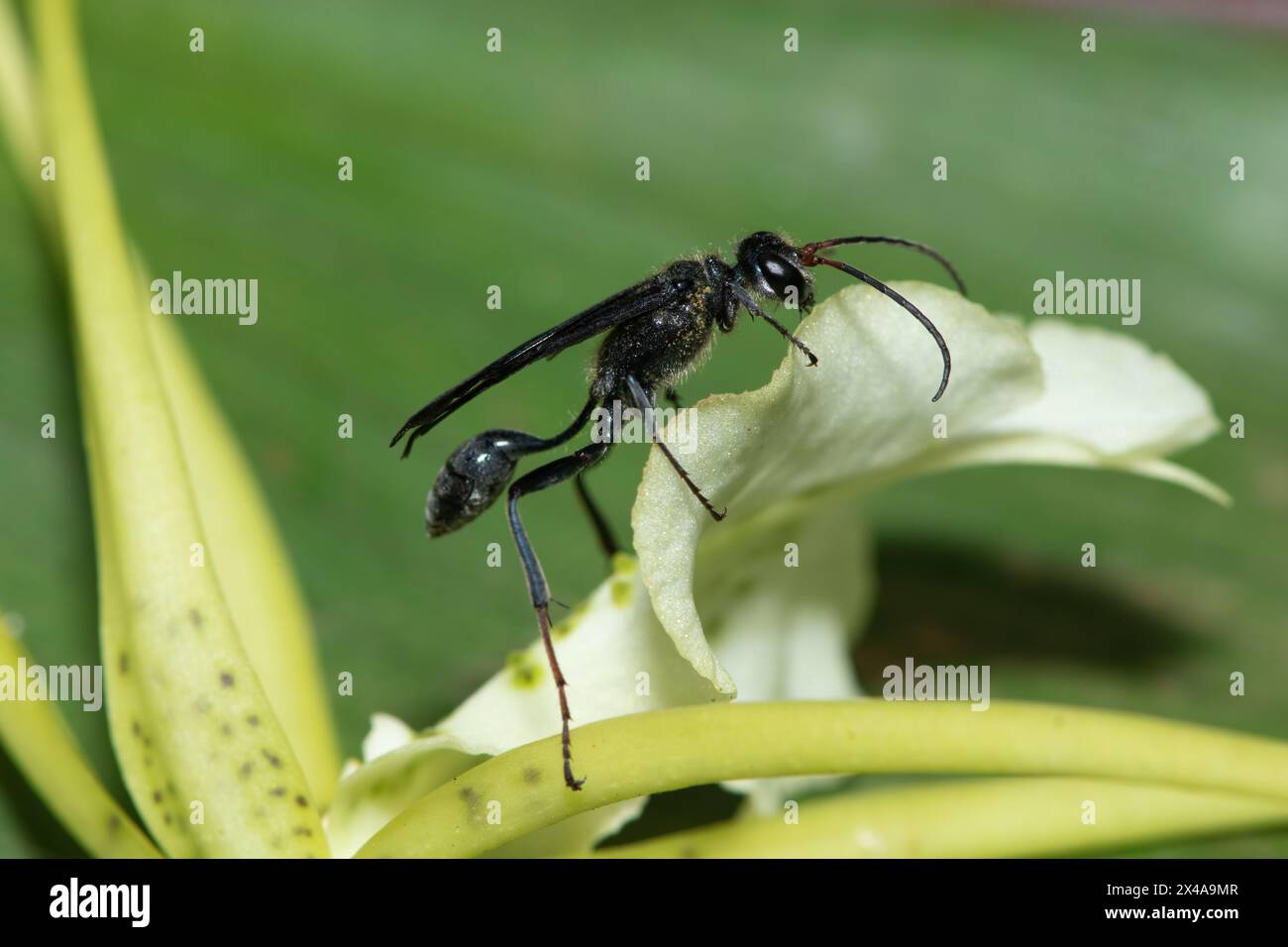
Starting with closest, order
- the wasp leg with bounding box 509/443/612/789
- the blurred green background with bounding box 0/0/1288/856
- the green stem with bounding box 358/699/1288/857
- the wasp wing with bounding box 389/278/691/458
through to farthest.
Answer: the green stem with bounding box 358/699/1288/857
the wasp leg with bounding box 509/443/612/789
the wasp wing with bounding box 389/278/691/458
the blurred green background with bounding box 0/0/1288/856

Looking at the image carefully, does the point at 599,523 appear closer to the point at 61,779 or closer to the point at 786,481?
the point at 786,481

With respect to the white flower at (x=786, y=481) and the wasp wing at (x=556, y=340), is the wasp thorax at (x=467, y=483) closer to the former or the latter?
the wasp wing at (x=556, y=340)

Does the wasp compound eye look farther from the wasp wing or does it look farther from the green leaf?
the green leaf

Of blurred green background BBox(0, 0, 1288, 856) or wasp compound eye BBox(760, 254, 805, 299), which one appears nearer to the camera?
wasp compound eye BBox(760, 254, 805, 299)

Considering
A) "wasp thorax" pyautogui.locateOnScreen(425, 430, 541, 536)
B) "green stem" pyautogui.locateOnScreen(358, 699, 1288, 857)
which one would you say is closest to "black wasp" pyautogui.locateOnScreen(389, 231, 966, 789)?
"wasp thorax" pyautogui.locateOnScreen(425, 430, 541, 536)

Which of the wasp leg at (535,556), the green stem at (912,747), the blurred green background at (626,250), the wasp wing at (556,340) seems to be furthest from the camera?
the blurred green background at (626,250)

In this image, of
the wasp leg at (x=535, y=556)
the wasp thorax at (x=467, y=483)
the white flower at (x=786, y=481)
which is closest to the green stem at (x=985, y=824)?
the white flower at (x=786, y=481)

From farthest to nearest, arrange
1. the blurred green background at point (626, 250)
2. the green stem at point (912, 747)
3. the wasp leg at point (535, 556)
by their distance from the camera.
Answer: the blurred green background at point (626, 250)
the wasp leg at point (535, 556)
the green stem at point (912, 747)
